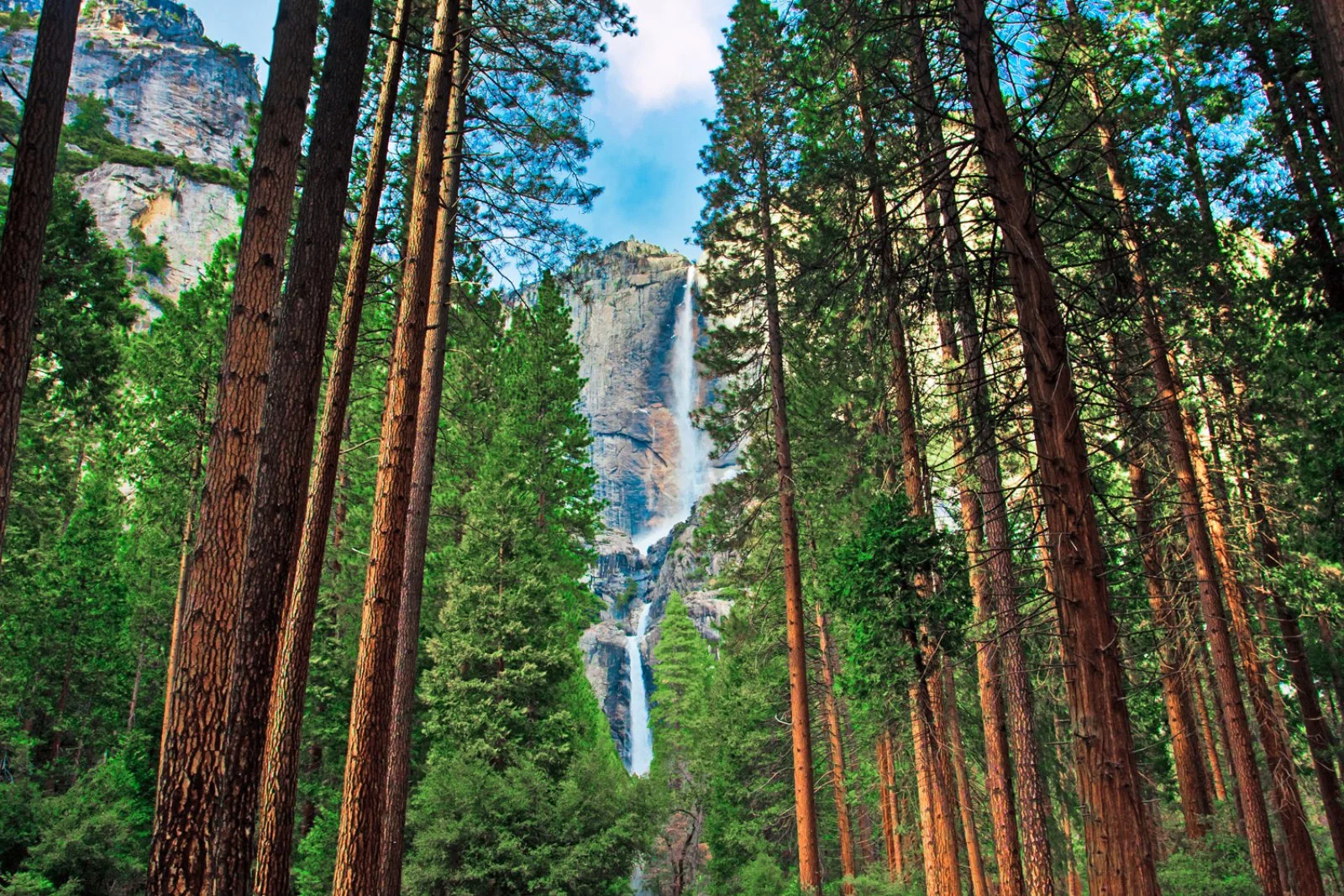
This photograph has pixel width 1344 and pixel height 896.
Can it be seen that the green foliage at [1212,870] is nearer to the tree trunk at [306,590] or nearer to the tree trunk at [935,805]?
the tree trunk at [935,805]

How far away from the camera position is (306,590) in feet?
17.4

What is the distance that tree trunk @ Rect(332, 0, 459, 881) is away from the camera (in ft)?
17.3

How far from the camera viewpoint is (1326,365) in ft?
22.7

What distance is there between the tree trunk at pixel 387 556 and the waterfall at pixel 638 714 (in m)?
37.5

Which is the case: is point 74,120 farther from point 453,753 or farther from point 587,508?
point 453,753

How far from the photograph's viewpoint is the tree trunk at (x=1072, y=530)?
111 inches

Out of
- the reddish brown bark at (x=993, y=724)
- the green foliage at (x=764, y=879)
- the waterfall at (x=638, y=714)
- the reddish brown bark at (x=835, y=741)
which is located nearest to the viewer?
the reddish brown bark at (x=993, y=724)

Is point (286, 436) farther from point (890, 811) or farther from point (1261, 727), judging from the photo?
point (890, 811)

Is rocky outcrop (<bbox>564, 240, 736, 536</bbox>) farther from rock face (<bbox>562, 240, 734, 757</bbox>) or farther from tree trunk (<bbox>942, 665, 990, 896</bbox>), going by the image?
tree trunk (<bbox>942, 665, 990, 896</bbox>)

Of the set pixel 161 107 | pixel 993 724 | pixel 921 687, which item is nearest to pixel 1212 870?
pixel 993 724

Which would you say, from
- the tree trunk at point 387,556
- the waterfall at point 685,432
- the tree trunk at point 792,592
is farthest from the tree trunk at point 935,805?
the waterfall at point 685,432

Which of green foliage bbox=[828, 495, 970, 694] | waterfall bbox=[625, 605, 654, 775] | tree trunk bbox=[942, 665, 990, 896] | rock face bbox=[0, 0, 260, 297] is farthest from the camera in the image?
rock face bbox=[0, 0, 260, 297]

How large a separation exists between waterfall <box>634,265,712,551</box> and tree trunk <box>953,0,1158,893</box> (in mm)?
73685

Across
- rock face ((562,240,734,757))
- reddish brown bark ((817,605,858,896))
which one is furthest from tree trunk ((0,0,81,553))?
rock face ((562,240,734,757))
